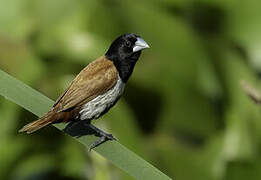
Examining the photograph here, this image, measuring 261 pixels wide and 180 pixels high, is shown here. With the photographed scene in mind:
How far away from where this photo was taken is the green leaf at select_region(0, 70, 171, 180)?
1.59 meters

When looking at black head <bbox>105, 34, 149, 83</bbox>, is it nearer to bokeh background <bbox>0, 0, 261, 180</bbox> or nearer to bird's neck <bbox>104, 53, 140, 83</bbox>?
bird's neck <bbox>104, 53, 140, 83</bbox>

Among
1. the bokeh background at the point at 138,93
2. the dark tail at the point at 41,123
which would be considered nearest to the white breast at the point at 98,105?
the dark tail at the point at 41,123

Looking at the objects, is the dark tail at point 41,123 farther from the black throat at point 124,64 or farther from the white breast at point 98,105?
the black throat at point 124,64

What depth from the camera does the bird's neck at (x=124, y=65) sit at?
1864 millimetres

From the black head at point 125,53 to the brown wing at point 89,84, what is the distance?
0.10ft

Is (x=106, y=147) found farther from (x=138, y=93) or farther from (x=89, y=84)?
(x=138, y=93)

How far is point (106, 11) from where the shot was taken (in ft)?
9.81

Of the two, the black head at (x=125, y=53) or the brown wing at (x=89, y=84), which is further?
the black head at (x=125, y=53)

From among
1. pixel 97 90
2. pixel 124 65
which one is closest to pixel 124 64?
pixel 124 65

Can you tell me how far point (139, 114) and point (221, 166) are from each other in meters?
0.47

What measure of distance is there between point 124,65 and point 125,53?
4 centimetres

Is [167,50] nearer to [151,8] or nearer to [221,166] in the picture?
[151,8]

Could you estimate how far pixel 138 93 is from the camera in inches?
118

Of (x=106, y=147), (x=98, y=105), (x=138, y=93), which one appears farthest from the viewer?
(x=138, y=93)
